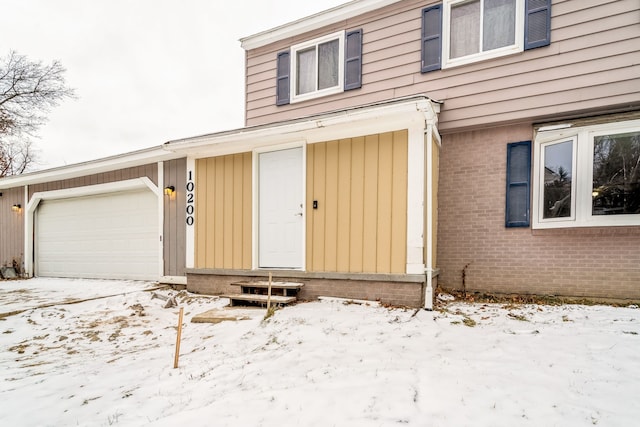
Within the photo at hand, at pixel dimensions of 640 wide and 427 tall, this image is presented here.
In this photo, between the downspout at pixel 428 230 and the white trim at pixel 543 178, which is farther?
the white trim at pixel 543 178

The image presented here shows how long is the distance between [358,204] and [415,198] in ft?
2.64

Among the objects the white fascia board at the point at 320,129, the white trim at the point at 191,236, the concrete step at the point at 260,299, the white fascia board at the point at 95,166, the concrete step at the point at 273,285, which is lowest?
the concrete step at the point at 260,299

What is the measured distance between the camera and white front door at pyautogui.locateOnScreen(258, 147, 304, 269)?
5.05 meters

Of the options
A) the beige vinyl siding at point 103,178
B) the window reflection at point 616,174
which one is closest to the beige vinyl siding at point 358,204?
the window reflection at point 616,174

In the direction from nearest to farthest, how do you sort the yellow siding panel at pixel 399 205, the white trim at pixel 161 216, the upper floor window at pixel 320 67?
1. the yellow siding panel at pixel 399 205
2. the upper floor window at pixel 320 67
3. the white trim at pixel 161 216

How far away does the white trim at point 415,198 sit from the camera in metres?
4.16

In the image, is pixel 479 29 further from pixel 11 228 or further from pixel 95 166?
pixel 11 228

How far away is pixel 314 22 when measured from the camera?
6.41 metres

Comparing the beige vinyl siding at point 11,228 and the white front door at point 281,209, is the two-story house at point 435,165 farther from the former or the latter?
the beige vinyl siding at point 11,228

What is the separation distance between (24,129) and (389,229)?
1479cm

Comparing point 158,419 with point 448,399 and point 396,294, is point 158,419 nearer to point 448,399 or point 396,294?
point 448,399

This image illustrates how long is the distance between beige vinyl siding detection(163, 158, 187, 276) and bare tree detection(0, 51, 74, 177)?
941 cm

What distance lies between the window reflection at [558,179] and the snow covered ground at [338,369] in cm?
137

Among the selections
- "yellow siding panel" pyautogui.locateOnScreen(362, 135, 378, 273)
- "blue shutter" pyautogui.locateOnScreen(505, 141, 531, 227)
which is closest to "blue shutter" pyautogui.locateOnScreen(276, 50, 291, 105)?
"yellow siding panel" pyautogui.locateOnScreen(362, 135, 378, 273)
